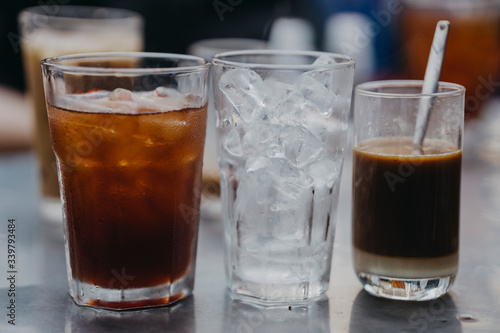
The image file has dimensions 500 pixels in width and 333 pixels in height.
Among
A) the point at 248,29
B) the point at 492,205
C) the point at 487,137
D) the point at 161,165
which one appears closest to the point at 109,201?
the point at 161,165

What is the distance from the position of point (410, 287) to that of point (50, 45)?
86 cm

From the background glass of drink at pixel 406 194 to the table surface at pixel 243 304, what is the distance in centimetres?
5

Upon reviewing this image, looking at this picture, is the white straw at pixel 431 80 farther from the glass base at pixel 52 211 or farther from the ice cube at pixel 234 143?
the glass base at pixel 52 211

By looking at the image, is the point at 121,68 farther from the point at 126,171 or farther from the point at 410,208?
the point at 410,208

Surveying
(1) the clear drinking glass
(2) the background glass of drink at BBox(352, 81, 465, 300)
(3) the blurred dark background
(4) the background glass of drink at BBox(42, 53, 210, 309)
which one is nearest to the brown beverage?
(2) the background glass of drink at BBox(352, 81, 465, 300)

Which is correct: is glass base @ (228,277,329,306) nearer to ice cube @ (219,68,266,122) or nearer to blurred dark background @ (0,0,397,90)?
ice cube @ (219,68,266,122)

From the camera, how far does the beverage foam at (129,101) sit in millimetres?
1010

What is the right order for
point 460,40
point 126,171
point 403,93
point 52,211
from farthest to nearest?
1. point 460,40
2. point 52,211
3. point 403,93
4. point 126,171

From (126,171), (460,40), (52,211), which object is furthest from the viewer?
(460,40)

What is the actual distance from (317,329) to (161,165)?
0.99 feet

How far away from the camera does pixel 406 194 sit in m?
1.07

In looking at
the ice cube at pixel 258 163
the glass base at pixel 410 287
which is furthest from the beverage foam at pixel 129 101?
the glass base at pixel 410 287

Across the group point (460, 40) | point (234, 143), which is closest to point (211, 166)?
point (234, 143)

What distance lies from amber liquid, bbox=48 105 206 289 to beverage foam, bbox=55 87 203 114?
0.01 m
